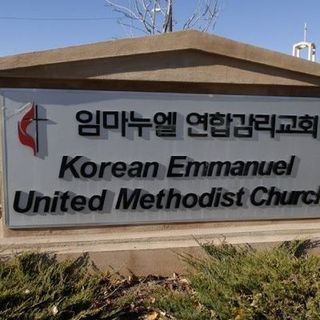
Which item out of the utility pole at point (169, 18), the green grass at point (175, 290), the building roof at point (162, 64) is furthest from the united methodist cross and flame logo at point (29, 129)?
the utility pole at point (169, 18)

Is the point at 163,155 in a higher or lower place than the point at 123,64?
lower

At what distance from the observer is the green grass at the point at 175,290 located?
2.88 meters

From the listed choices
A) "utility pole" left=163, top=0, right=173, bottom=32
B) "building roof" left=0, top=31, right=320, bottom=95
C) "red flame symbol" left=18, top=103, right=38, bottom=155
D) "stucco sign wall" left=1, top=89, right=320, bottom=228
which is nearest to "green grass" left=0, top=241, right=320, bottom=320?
"stucco sign wall" left=1, top=89, right=320, bottom=228

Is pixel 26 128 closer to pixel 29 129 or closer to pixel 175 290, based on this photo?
pixel 29 129

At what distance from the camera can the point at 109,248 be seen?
414cm

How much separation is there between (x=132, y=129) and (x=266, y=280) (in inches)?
72.3

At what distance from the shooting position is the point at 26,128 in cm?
400

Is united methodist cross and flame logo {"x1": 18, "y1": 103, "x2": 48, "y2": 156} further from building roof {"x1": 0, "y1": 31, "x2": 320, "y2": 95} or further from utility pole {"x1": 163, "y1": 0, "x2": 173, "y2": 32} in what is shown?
utility pole {"x1": 163, "y1": 0, "x2": 173, "y2": 32}

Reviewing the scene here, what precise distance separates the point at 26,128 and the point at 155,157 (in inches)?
47.4

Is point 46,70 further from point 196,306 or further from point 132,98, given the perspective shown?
point 196,306

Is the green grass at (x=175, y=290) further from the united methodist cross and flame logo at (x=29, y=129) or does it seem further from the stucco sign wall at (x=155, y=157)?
the united methodist cross and flame logo at (x=29, y=129)

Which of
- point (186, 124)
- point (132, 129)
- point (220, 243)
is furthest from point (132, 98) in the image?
point (220, 243)

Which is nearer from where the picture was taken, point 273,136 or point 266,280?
point 266,280

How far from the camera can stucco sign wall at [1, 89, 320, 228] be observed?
4047 millimetres
